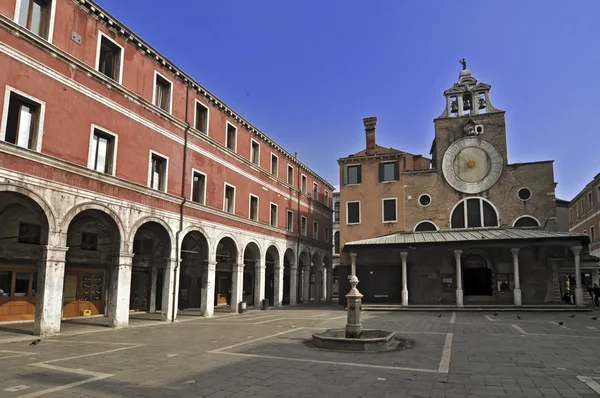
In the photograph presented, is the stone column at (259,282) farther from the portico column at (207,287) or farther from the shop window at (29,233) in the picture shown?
the shop window at (29,233)

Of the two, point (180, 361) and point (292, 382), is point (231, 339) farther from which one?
point (292, 382)

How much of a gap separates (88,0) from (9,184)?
7.99 m

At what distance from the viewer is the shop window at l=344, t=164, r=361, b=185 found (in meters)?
33.6

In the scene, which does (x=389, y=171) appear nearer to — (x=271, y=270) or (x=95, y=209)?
(x=271, y=270)

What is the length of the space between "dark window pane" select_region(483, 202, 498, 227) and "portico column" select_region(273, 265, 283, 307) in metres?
14.9


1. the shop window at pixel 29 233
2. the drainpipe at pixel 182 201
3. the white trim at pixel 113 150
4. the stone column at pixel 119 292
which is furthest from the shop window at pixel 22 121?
the drainpipe at pixel 182 201

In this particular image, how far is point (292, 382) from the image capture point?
7.99 metres

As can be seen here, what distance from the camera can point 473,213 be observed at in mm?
30266

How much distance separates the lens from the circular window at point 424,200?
3123 cm

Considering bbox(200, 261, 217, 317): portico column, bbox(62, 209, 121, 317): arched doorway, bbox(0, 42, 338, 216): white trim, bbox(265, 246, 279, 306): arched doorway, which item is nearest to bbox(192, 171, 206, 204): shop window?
bbox(0, 42, 338, 216): white trim

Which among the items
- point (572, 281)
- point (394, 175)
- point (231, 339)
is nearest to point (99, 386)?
point (231, 339)

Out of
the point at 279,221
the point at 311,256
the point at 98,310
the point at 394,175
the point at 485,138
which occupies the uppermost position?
the point at 485,138

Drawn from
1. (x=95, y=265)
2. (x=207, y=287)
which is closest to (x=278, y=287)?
(x=207, y=287)

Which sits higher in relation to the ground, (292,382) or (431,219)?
(431,219)
